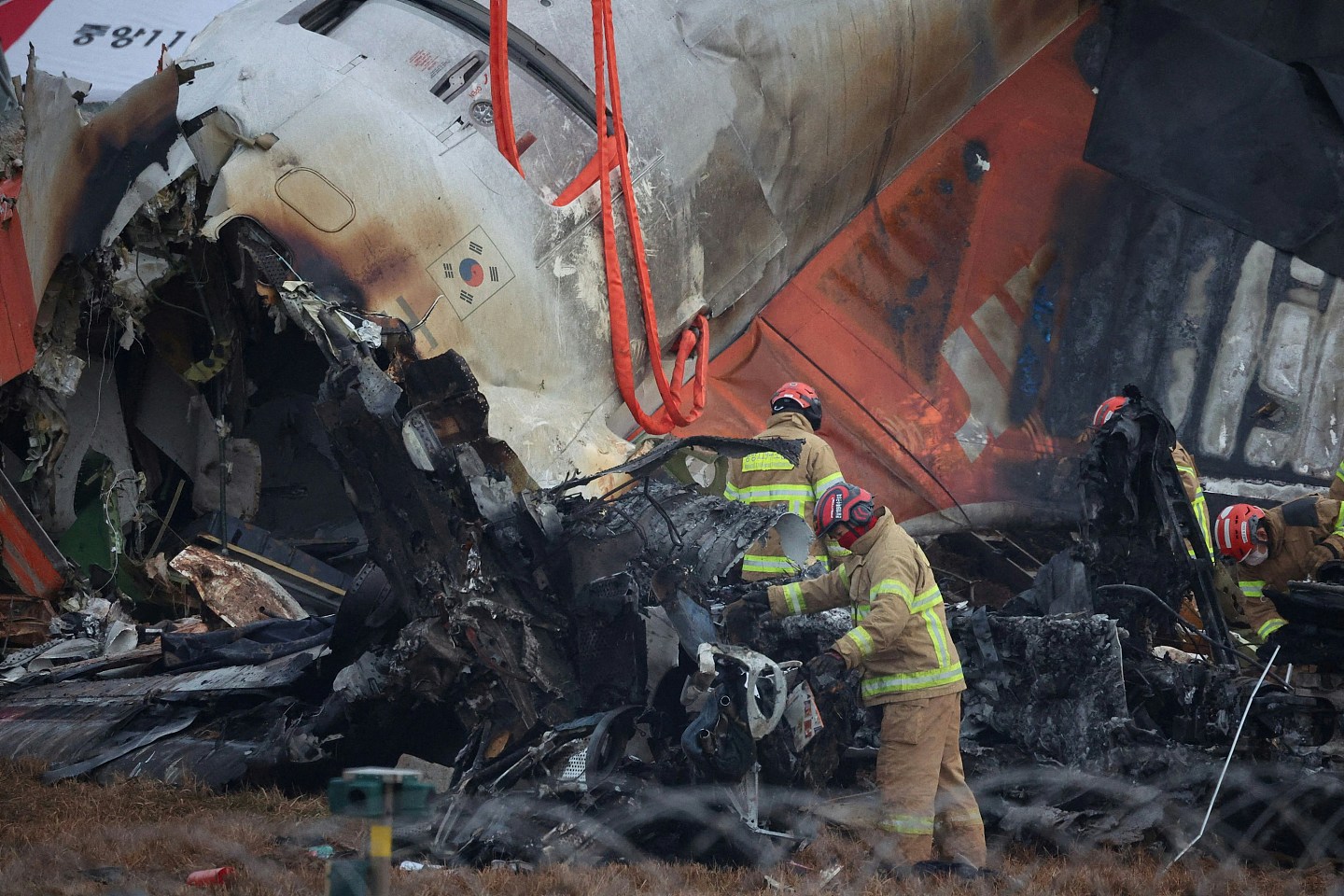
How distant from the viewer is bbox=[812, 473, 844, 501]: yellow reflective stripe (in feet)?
19.7

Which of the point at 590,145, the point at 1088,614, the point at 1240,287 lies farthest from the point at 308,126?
the point at 1240,287

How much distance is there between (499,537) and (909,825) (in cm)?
187

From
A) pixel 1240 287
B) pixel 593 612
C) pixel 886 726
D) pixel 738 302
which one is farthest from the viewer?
pixel 1240 287

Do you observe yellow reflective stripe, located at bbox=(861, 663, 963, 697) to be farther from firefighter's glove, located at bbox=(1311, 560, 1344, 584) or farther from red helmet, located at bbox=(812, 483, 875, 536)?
firefighter's glove, located at bbox=(1311, 560, 1344, 584)

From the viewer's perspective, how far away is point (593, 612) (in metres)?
4.96

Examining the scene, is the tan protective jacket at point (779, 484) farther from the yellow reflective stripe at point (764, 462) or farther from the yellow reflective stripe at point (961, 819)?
the yellow reflective stripe at point (961, 819)

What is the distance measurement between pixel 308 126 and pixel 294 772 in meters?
2.81

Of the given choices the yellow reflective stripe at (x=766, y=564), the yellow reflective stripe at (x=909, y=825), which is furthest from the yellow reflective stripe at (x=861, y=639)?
the yellow reflective stripe at (x=766, y=564)

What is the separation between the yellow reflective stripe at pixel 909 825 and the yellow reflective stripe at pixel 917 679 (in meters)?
0.44

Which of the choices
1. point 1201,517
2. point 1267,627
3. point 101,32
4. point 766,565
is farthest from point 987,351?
point 101,32

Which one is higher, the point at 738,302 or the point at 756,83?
the point at 756,83

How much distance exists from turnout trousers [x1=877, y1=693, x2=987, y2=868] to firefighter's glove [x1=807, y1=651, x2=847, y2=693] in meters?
0.33

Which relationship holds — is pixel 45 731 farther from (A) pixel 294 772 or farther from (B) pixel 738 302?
(B) pixel 738 302

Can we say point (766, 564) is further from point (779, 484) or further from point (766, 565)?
point (779, 484)
